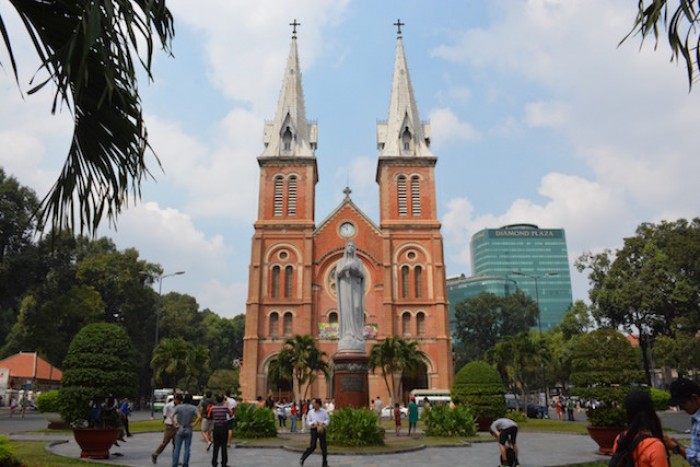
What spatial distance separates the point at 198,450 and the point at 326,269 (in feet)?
94.0

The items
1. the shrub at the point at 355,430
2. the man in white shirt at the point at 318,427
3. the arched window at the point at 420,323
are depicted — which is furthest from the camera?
the arched window at the point at 420,323

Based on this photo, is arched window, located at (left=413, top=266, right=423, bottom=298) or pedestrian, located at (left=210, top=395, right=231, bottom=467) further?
arched window, located at (left=413, top=266, right=423, bottom=298)

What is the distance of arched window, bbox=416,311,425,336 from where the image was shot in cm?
4028

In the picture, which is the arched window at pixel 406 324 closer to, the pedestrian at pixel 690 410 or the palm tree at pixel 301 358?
the palm tree at pixel 301 358

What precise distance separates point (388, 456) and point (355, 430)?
138 centimetres

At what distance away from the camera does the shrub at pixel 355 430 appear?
13.1m

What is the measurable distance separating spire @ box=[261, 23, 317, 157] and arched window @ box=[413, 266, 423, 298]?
1261 centimetres

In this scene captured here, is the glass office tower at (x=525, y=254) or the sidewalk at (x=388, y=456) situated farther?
the glass office tower at (x=525, y=254)

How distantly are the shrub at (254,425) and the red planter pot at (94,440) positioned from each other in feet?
17.6

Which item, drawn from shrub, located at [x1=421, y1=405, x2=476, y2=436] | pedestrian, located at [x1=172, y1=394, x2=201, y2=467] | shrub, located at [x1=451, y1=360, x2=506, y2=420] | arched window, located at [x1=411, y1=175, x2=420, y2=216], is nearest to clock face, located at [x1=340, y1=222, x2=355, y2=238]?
arched window, located at [x1=411, y1=175, x2=420, y2=216]

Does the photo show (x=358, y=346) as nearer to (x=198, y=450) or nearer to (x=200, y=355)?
(x=198, y=450)

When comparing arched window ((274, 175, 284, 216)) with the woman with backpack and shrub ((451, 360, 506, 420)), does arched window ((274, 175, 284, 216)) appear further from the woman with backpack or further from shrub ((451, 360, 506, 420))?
the woman with backpack

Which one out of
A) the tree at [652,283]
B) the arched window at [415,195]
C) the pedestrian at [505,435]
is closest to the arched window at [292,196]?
the arched window at [415,195]

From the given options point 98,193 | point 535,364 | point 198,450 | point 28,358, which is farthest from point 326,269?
point 98,193
